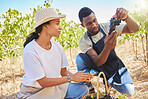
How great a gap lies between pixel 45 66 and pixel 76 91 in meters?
0.52

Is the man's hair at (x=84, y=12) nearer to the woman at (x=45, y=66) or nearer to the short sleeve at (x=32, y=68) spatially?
the woman at (x=45, y=66)

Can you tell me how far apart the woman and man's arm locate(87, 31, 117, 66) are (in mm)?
381

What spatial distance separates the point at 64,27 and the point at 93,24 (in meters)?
4.84

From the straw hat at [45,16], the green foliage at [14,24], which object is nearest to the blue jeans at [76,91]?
the straw hat at [45,16]

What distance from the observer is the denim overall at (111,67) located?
2353 millimetres

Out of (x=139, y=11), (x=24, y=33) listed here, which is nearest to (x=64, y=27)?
(x=24, y=33)

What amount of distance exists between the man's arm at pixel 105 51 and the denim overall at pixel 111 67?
8 cm

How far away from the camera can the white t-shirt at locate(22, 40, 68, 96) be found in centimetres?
171

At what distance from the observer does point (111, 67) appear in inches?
95.4

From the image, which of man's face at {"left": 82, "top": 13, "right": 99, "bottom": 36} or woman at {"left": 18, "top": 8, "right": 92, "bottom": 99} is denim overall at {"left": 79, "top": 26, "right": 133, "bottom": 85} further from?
woman at {"left": 18, "top": 8, "right": 92, "bottom": 99}

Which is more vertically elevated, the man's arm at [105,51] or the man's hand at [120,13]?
the man's hand at [120,13]

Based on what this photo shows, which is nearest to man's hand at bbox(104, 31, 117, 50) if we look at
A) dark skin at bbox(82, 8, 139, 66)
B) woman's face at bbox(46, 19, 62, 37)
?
dark skin at bbox(82, 8, 139, 66)

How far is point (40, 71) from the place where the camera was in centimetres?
172

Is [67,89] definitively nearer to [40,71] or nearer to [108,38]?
[40,71]
